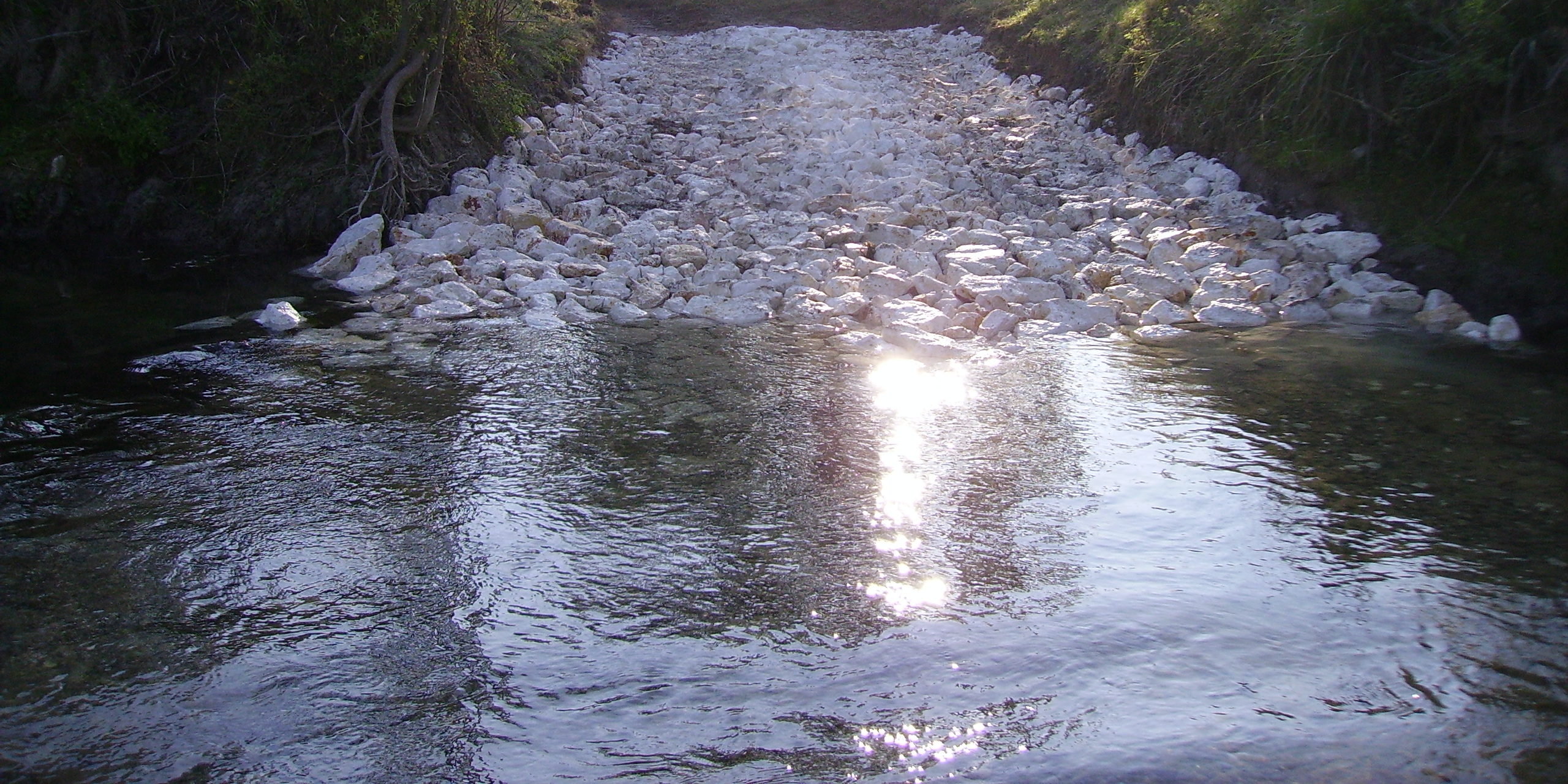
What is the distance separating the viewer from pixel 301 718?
114 inches

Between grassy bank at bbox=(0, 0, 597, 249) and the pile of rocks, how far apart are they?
725 mm

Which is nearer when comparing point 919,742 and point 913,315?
point 919,742

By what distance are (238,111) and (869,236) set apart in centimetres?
624

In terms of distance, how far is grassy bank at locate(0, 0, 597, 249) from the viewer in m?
9.44

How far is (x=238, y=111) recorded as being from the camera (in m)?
9.84

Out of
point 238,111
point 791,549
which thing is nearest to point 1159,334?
point 791,549

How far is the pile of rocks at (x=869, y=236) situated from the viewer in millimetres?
7402

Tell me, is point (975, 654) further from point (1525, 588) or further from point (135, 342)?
point (135, 342)

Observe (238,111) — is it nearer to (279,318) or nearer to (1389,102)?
(279,318)

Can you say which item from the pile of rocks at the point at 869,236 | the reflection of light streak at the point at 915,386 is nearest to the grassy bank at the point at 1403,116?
the pile of rocks at the point at 869,236

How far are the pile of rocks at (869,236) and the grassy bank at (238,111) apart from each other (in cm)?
72

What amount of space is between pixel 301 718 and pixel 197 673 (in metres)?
0.44

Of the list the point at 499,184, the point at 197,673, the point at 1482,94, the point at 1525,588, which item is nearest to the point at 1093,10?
the point at 1482,94

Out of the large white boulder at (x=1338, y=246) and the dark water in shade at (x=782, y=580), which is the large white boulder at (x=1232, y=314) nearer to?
the large white boulder at (x=1338, y=246)
